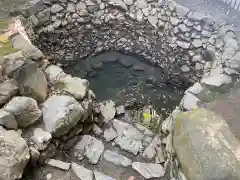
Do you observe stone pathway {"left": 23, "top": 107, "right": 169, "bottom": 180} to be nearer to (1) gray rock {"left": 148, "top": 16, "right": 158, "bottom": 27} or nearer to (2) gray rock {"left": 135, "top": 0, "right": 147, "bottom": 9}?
(1) gray rock {"left": 148, "top": 16, "right": 158, "bottom": 27}

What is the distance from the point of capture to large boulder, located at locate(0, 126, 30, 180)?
3.17 m

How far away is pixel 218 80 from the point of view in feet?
15.1

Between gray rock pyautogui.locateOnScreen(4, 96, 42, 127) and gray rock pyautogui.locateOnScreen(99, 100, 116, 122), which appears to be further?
gray rock pyautogui.locateOnScreen(99, 100, 116, 122)

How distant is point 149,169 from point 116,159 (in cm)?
48

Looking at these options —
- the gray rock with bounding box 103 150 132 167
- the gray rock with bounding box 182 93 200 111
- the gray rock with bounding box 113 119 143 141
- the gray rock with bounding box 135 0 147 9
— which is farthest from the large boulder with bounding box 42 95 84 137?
the gray rock with bounding box 135 0 147 9

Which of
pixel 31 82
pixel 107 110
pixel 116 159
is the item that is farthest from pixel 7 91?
pixel 107 110

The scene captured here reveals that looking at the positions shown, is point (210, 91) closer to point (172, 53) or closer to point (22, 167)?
point (172, 53)

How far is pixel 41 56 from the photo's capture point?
4.64 metres

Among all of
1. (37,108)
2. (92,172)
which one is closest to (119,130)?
(92,172)

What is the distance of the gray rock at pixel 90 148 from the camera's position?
423 centimetres

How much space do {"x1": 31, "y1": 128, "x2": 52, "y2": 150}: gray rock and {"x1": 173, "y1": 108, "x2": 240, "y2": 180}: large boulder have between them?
1551 millimetres

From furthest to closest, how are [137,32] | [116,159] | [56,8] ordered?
[137,32] → [56,8] → [116,159]

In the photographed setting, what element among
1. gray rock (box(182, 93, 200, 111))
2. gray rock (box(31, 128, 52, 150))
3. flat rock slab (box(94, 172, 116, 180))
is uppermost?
gray rock (box(182, 93, 200, 111))

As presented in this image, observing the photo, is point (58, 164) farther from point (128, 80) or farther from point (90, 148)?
point (128, 80)
